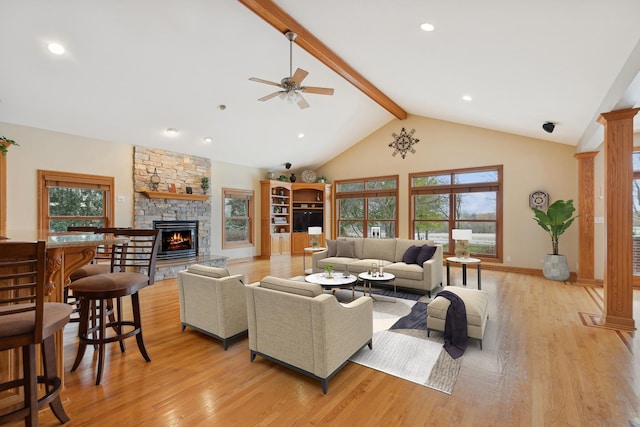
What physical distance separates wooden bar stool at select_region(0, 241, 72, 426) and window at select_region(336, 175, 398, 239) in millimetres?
7735

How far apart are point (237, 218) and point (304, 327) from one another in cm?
669

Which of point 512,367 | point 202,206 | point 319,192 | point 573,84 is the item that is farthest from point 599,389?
point 319,192

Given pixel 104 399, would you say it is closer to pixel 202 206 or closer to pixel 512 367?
pixel 512 367

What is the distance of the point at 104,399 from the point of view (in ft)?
7.29

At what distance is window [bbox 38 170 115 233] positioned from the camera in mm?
5223

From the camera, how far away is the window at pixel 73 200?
5.22 metres

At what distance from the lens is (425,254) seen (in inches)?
206

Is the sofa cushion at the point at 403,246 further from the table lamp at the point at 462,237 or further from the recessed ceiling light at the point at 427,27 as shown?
the recessed ceiling light at the point at 427,27

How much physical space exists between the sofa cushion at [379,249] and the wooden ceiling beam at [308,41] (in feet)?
10.2

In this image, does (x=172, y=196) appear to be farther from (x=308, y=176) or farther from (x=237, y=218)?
(x=308, y=176)

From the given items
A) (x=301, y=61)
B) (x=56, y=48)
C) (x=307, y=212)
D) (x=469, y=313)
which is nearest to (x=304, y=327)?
(x=469, y=313)

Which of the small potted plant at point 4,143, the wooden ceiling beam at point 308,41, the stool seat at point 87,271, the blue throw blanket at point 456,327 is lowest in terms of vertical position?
the blue throw blanket at point 456,327

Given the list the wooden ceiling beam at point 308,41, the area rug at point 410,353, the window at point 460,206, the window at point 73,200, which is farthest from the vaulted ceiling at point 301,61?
the area rug at point 410,353

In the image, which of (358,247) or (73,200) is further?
(358,247)
